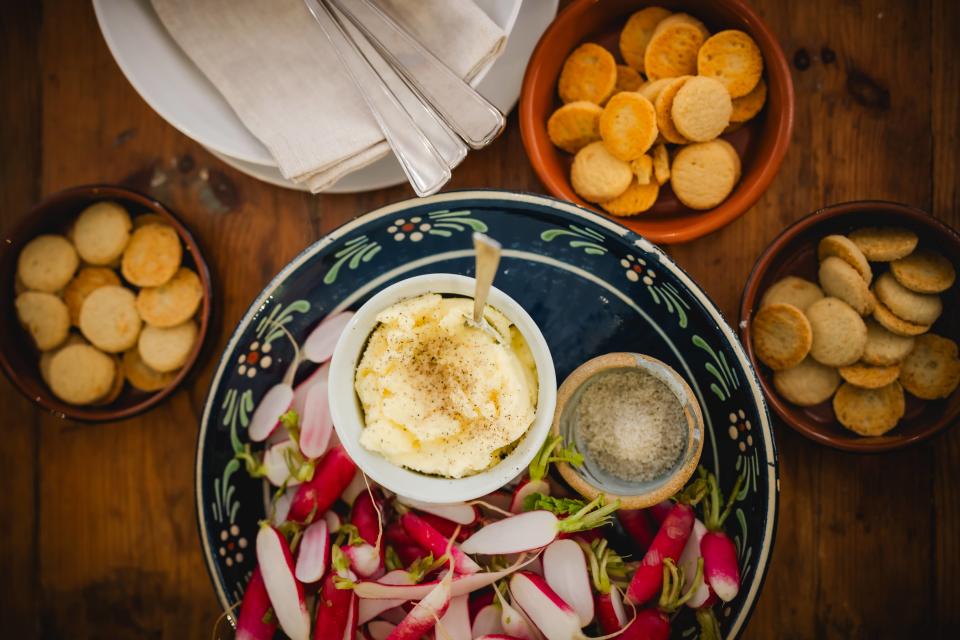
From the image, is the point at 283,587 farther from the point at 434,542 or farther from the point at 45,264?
the point at 45,264

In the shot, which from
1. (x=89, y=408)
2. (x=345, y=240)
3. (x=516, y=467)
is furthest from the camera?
(x=89, y=408)

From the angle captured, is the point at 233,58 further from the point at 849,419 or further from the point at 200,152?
the point at 849,419

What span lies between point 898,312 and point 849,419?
0.59ft

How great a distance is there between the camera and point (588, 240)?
1.02 meters

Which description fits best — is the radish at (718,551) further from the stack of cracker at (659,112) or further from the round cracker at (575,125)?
the round cracker at (575,125)

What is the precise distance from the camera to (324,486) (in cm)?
100

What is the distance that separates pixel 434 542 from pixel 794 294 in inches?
26.7

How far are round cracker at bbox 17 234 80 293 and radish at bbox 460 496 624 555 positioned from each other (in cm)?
80

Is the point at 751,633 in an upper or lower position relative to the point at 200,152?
lower

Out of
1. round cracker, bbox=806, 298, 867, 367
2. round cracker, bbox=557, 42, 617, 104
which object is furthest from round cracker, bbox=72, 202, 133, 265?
round cracker, bbox=806, 298, 867, 367

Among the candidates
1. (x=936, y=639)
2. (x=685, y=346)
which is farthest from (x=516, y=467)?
A: (x=936, y=639)

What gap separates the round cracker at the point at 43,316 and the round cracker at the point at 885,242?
1295 mm

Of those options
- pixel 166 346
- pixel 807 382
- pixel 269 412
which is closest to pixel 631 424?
pixel 807 382

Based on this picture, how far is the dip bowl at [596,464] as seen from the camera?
0.96 metres
